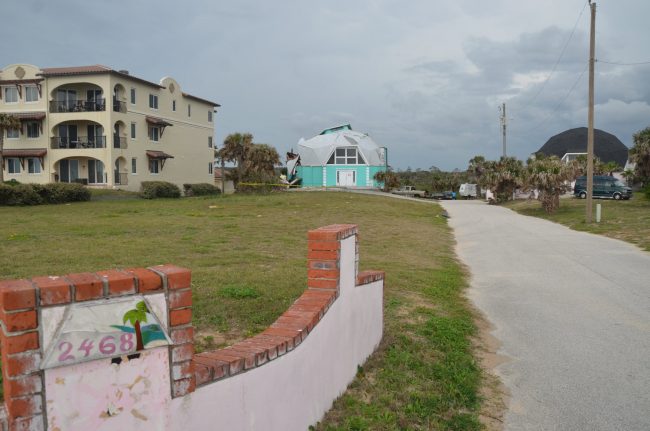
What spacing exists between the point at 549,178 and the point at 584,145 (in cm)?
8916

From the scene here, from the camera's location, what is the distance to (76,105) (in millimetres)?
42188

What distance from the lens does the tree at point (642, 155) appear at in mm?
38469

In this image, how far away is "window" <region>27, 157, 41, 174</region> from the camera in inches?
1677

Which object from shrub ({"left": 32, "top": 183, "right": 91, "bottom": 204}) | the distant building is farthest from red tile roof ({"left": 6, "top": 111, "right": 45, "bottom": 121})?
the distant building

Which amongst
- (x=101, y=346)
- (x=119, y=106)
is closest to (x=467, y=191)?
(x=119, y=106)

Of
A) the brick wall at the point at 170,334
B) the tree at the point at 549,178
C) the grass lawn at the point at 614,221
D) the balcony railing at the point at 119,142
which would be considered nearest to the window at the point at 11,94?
the balcony railing at the point at 119,142

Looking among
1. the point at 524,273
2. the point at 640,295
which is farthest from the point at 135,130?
the point at 640,295

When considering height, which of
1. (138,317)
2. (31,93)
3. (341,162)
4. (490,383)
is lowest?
(490,383)

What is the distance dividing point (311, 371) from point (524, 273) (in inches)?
403

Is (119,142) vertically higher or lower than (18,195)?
higher

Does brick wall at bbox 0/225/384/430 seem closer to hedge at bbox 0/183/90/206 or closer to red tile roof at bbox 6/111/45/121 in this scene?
hedge at bbox 0/183/90/206

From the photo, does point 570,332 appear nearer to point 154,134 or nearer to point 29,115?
point 29,115

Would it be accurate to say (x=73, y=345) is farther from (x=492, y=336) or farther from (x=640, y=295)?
(x=640, y=295)

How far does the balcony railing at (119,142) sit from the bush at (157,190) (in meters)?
3.17
